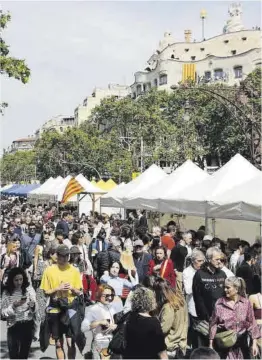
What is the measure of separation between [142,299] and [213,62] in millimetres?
→ 90705

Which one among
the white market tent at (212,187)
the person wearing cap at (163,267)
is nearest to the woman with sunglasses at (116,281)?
the person wearing cap at (163,267)

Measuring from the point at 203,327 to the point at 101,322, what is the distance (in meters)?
1.29

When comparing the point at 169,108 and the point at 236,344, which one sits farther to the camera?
the point at 169,108

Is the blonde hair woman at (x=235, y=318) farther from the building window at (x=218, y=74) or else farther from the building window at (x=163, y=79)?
the building window at (x=163, y=79)

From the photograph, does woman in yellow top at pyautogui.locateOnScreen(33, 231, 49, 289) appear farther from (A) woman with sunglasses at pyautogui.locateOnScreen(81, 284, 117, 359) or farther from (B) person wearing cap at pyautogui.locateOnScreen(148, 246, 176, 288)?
(A) woman with sunglasses at pyautogui.locateOnScreen(81, 284, 117, 359)

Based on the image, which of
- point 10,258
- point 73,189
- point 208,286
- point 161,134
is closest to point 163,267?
point 208,286

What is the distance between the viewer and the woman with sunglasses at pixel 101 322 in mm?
6438

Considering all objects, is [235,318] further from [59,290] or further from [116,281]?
[116,281]

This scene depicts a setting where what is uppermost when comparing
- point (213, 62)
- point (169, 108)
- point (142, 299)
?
point (213, 62)

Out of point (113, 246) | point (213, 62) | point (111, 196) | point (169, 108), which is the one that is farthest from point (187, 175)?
point (213, 62)

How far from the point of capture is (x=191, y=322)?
764cm

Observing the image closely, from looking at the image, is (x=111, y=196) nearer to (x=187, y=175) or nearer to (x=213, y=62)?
(x=187, y=175)

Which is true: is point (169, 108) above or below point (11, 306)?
above

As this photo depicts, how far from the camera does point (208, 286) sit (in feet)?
23.3
